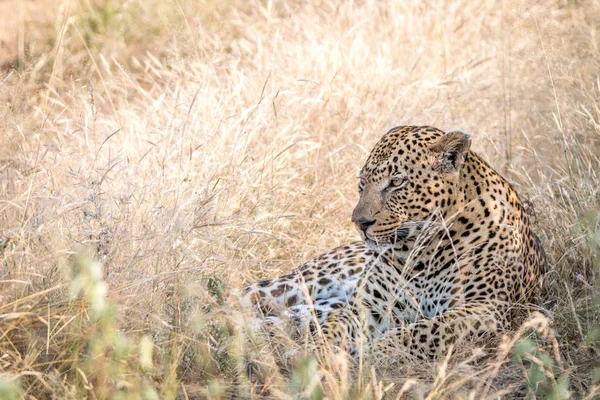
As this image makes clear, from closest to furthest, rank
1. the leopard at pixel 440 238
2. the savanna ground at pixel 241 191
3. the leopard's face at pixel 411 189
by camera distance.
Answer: the savanna ground at pixel 241 191 < the leopard at pixel 440 238 < the leopard's face at pixel 411 189

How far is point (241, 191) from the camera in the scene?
5.78m

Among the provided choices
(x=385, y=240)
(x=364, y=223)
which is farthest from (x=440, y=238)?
(x=364, y=223)

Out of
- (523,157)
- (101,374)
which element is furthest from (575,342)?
(523,157)

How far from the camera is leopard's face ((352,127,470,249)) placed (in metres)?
4.70

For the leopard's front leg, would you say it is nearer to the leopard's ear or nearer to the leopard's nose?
the leopard's nose

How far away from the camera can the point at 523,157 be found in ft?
25.6

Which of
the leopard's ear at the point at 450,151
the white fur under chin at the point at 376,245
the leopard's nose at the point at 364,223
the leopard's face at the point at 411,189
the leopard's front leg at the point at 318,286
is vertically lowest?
the leopard's front leg at the point at 318,286

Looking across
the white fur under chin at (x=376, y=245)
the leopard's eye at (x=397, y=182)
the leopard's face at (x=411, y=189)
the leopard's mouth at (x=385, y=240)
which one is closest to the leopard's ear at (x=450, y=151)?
the leopard's face at (x=411, y=189)

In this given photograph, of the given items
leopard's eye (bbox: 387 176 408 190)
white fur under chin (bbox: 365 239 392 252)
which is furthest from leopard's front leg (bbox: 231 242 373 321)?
leopard's eye (bbox: 387 176 408 190)

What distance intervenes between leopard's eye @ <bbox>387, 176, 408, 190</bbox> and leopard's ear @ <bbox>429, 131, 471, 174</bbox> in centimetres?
17

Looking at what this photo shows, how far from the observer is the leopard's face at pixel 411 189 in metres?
4.70

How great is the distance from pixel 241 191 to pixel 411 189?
138cm

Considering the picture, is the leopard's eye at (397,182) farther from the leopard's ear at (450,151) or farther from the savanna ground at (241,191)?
the savanna ground at (241,191)

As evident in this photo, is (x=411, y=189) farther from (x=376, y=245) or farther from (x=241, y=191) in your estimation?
(x=241, y=191)
